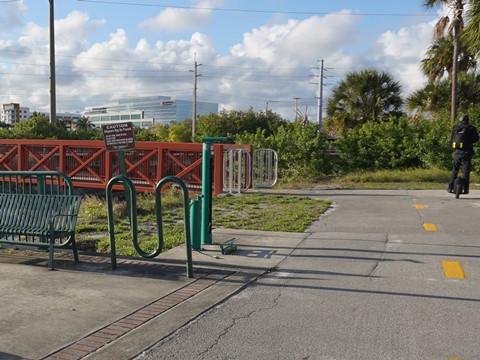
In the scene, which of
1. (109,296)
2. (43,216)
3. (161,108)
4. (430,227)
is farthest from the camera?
(161,108)

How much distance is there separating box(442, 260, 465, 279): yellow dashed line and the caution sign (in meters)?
5.06

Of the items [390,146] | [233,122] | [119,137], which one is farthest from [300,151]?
[233,122]

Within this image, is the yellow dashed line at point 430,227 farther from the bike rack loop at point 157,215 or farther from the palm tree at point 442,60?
the palm tree at point 442,60

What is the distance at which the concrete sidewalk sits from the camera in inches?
165

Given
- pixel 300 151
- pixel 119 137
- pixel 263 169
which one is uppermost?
pixel 119 137

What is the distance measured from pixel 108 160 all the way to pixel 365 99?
15.4 m

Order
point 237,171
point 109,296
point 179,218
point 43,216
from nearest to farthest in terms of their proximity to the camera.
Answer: point 109,296 → point 43,216 → point 179,218 → point 237,171

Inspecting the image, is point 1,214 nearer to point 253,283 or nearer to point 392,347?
point 253,283

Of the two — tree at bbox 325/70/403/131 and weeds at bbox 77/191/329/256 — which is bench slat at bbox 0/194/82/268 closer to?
weeds at bbox 77/191/329/256

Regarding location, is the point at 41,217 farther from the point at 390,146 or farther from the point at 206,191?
the point at 390,146

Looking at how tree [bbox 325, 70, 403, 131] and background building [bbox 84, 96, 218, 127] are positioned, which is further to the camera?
background building [bbox 84, 96, 218, 127]

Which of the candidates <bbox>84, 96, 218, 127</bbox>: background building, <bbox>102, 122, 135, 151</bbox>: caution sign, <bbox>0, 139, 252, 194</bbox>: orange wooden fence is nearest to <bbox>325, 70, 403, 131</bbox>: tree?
<bbox>0, 139, 252, 194</bbox>: orange wooden fence

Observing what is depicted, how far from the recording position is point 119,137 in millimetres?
8461

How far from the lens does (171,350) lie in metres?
4.05
